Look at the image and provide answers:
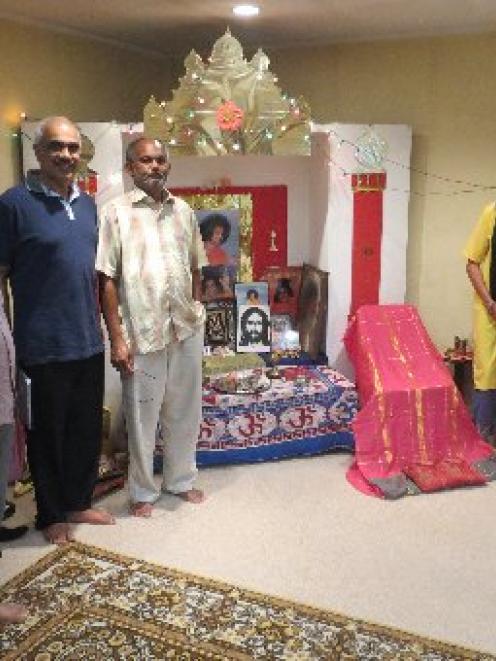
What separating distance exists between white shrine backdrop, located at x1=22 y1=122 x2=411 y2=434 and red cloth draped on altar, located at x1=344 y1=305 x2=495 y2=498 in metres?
0.48

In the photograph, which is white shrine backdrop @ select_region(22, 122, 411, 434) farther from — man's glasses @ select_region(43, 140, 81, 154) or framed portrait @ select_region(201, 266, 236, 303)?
man's glasses @ select_region(43, 140, 81, 154)

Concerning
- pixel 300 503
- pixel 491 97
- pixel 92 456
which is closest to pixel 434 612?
pixel 300 503

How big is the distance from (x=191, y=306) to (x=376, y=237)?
1481 millimetres

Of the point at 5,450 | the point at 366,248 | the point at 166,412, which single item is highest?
the point at 366,248

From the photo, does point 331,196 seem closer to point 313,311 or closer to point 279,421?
point 313,311

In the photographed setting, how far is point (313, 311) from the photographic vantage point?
4375 millimetres

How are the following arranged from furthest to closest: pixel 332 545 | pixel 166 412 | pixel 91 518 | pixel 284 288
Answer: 1. pixel 284 288
2. pixel 166 412
3. pixel 91 518
4. pixel 332 545

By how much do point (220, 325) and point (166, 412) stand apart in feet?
3.32

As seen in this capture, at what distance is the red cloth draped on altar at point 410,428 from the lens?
11.8 feet

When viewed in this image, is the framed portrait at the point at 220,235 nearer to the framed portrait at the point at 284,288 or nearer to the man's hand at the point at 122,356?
the framed portrait at the point at 284,288

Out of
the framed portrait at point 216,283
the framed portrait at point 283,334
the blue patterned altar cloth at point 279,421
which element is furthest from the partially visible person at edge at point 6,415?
the framed portrait at point 283,334

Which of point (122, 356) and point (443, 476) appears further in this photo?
point (443, 476)

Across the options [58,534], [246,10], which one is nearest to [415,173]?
[246,10]

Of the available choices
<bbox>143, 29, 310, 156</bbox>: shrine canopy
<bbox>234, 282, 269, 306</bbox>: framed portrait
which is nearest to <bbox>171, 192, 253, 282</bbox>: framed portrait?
<bbox>234, 282, 269, 306</bbox>: framed portrait
